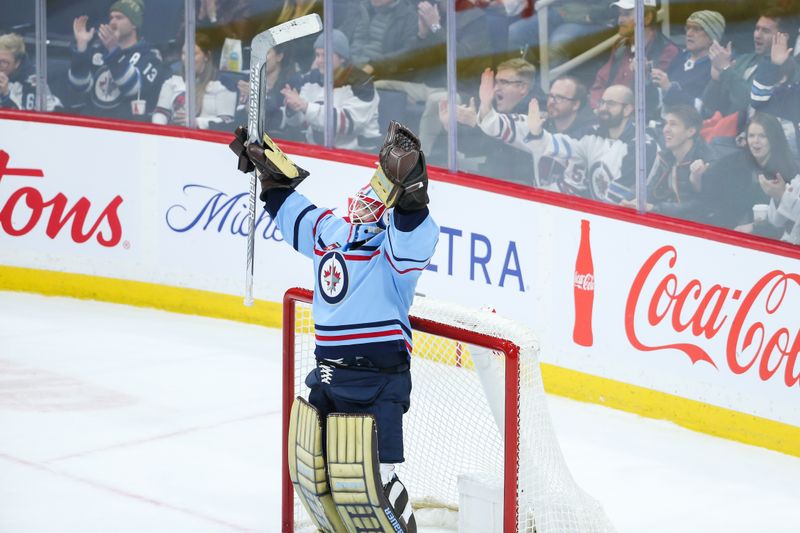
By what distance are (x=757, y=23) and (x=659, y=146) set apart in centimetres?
66

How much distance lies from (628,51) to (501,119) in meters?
0.73

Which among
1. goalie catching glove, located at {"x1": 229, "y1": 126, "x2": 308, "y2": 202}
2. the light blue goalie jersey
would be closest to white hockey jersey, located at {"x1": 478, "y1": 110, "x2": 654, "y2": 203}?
goalie catching glove, located at {"x1": 229, "y1": 126, "x2": 308, "y2": 202}

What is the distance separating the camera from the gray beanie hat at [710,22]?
5.00 m

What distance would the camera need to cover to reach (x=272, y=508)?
423 cm

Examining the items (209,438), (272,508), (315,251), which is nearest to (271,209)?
(315,251)

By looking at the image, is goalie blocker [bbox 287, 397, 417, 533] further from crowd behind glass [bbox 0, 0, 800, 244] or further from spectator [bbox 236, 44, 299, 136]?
spectator [bbox 236, 44, 299, 136]

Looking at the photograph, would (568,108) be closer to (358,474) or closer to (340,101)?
(340,101)

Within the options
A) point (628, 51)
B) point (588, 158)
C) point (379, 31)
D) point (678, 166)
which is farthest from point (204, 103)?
point (678, 166)

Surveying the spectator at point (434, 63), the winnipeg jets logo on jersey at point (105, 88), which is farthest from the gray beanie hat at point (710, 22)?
the winnipeg jets logo on jersey at point (105, 88)

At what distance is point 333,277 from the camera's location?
3.36 m

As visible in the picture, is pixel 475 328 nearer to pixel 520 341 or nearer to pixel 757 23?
pixel 520 341

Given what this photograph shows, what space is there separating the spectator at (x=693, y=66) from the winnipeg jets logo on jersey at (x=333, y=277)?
7.54ft

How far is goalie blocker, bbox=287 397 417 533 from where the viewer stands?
3258mm

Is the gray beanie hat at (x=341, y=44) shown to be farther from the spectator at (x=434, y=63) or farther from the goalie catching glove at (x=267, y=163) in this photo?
the goalie catching glove at (x=267, y=163)
